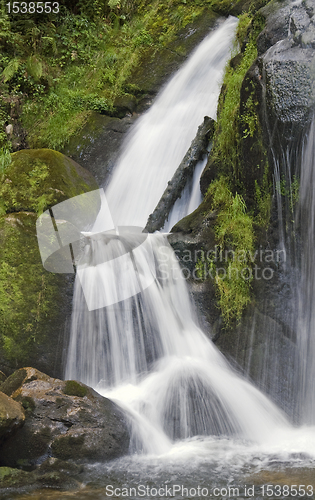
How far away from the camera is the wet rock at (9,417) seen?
149 inches

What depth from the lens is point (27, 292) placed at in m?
5.41

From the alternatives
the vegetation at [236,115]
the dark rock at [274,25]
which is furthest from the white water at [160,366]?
the dark rock at [274,25]

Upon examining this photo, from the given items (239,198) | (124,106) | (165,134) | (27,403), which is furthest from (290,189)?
(124,106)

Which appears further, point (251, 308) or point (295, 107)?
point (251, 308)

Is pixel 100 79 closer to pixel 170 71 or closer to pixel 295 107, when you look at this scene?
pixel 170 71

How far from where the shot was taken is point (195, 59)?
884 centimetres

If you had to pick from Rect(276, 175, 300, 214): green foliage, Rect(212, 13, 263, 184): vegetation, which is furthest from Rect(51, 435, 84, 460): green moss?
Rect(212, 13, 263, 184): vegetation

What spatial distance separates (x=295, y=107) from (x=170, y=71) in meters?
5.14

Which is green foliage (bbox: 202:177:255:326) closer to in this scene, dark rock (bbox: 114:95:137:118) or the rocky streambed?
the rocky streambed

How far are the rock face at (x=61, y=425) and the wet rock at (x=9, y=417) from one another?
0.12 metres

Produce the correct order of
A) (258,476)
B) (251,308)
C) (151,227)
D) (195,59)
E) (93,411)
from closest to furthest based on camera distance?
(258,476) → (93,411) → (251,308) → (151,227) → (195,59)

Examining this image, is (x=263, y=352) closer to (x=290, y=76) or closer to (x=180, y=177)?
(x=180, y=177)

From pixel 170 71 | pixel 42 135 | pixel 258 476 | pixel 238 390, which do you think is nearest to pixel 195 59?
pixel 170 71

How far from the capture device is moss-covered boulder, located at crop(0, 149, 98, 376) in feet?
17.2
